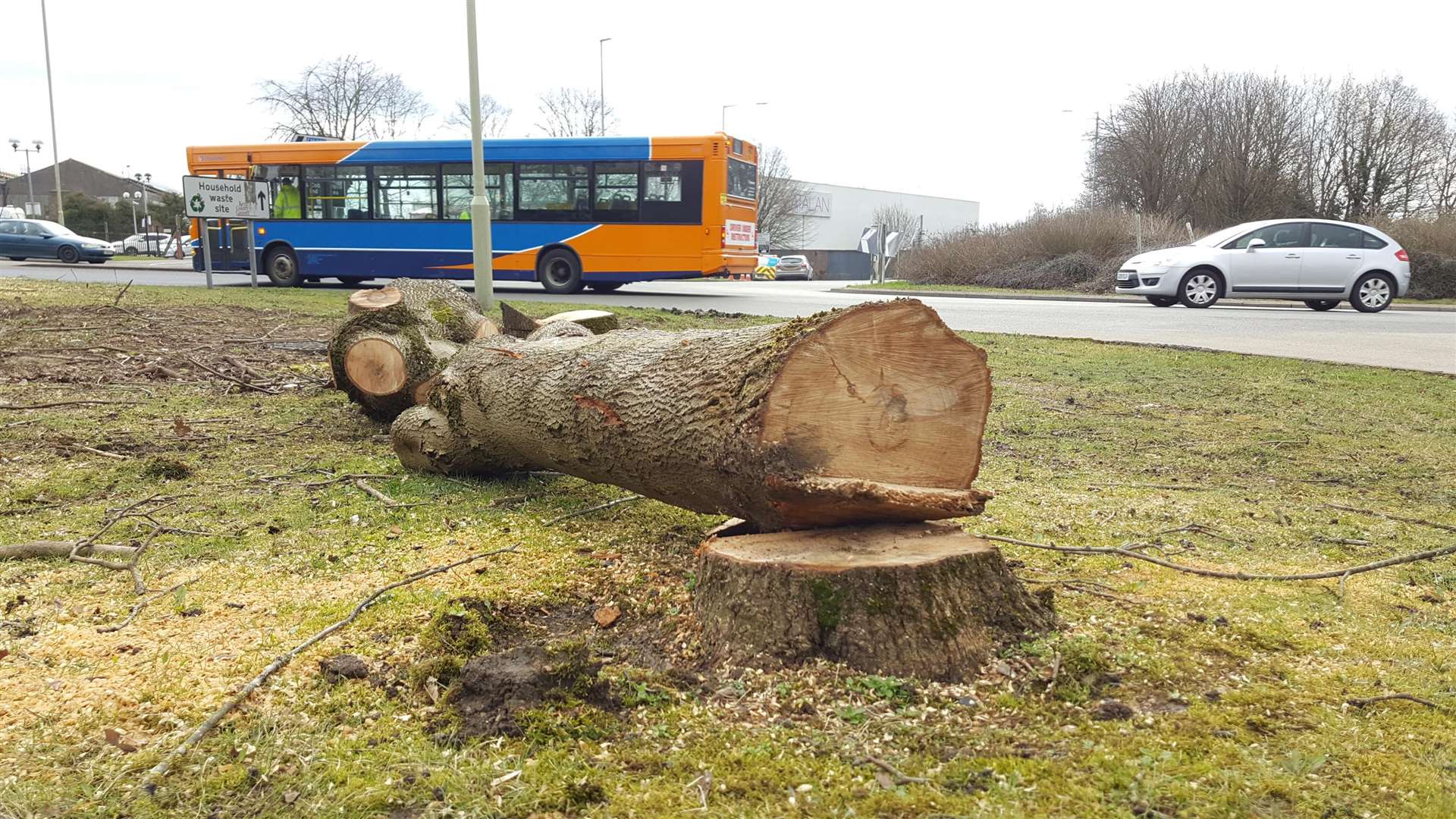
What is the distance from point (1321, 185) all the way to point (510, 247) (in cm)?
3015

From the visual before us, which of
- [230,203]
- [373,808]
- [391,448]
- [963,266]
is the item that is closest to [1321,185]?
[963,266]

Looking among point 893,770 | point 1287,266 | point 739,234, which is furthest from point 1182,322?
point 893,770

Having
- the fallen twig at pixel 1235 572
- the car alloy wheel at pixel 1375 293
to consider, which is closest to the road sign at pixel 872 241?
the car alloy wheel at pixel 1375 293

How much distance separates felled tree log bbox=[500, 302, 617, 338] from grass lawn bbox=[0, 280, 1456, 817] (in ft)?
4.77

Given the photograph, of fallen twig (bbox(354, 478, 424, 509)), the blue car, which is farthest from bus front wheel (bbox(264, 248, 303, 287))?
the blue car

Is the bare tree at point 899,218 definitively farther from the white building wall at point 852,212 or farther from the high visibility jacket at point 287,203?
the high visibility jacket at point 287,203

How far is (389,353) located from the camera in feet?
20.1

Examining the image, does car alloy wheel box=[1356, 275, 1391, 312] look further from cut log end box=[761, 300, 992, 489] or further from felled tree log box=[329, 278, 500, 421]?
cut log end box=[761, 300, 992, 489]

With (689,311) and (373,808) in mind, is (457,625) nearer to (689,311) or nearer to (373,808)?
(373,808)

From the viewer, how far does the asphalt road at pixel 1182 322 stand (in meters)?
10.7

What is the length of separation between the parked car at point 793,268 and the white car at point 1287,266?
27.3 metres

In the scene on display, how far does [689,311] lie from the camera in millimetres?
12633

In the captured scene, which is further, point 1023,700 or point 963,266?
point 963,266

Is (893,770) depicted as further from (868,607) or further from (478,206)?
(478,206)
